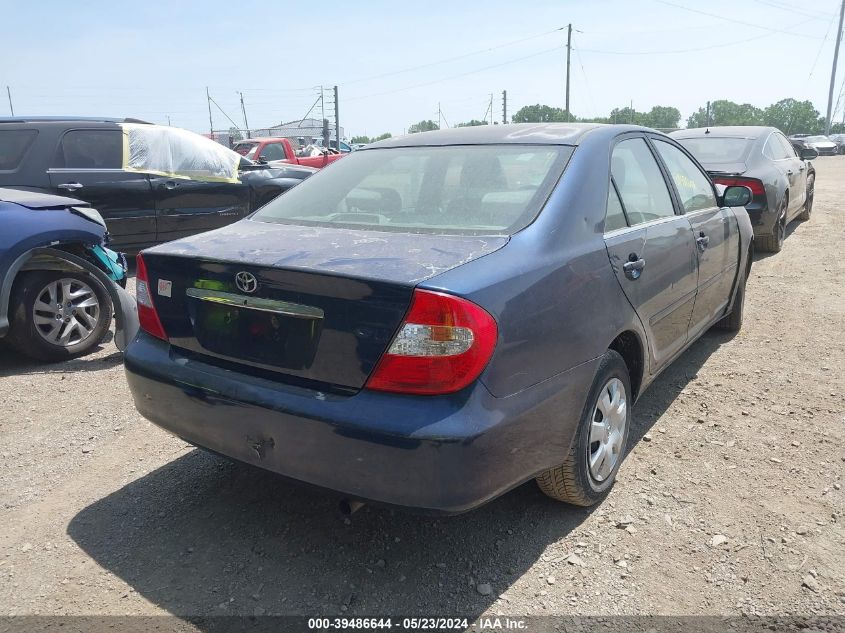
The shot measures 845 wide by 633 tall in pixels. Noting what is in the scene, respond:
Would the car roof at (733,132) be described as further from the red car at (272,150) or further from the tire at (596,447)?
the red car at (272,150)

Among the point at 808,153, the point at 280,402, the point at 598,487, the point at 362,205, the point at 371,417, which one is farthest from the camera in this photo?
the point at 808,153

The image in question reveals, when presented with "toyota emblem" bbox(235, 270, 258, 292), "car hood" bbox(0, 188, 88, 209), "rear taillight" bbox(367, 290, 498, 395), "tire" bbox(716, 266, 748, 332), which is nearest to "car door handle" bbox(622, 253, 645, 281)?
"rear taillight" bbox(367, 290, 498, 395)

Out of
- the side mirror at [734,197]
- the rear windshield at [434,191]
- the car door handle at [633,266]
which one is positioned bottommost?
the car door handle at [633,266]

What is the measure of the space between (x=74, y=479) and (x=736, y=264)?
4279 mm

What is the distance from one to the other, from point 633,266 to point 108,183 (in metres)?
6.00

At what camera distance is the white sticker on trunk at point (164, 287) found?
260 cm

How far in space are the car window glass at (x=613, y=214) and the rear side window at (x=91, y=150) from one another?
591cm

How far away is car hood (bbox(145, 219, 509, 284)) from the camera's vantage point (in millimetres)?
2191

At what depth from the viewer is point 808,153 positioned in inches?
414

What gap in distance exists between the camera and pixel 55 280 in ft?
15.3

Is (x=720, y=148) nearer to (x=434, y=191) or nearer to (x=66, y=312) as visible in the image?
A: (x=434, y=191)

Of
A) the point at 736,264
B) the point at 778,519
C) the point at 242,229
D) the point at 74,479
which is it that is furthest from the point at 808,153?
the point at 74,479

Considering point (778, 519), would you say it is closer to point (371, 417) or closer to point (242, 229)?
point (371, 417)

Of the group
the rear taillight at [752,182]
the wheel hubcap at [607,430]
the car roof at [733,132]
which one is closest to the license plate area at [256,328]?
the wheel hubcap at [607,430]
